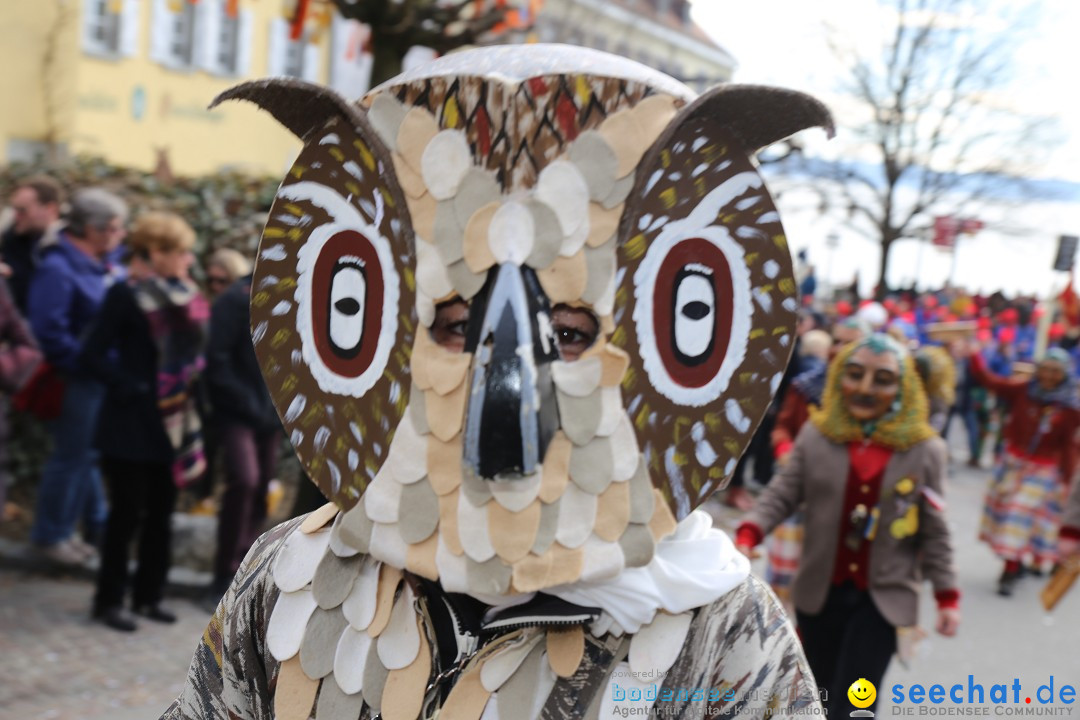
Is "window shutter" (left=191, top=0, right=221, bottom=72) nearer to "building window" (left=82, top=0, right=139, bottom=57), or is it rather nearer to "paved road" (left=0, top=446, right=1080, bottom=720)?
"building window" (left=82, top=0, right=139, bottom=57)

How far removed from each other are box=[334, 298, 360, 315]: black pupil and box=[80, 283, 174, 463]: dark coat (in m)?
3.39

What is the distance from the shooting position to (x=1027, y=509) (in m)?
7.57

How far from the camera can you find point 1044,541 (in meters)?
7.63

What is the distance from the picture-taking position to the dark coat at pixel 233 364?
199 inches

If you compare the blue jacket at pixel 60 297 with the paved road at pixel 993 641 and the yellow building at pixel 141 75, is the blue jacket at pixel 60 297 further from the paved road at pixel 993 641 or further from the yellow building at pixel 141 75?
the yellow building at pixel 141 75

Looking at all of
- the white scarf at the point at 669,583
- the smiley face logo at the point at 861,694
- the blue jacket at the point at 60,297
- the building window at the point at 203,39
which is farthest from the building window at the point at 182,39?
the white scarf at the point at 669,583

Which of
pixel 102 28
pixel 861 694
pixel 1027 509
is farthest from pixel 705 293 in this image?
pixel 102 28

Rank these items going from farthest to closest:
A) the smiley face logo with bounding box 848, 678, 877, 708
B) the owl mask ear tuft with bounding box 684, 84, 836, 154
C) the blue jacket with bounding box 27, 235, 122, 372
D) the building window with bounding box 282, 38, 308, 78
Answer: the building window with bounding box 282, 38, 308, 78
the blue jacket with bounding box 27, 235, 122, 372
the smiley face logo with bounding box 848, 678, 877, 708
the owl mask ear tuft with bounding box 684, 84, 836, 154

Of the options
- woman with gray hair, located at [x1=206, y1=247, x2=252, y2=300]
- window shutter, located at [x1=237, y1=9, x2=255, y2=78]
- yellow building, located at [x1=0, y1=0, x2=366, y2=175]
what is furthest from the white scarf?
window shutter, located at [x1=237, y1=9, x2=255, y2=78]

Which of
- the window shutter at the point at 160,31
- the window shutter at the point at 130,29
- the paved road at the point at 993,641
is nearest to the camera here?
the paved road at the point at 993,641

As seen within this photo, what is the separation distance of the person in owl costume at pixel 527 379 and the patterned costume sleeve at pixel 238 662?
0.06m

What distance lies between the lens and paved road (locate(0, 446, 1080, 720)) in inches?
173

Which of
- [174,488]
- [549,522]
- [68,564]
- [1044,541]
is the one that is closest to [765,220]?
[549,522]

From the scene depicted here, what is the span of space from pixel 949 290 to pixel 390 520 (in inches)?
931
